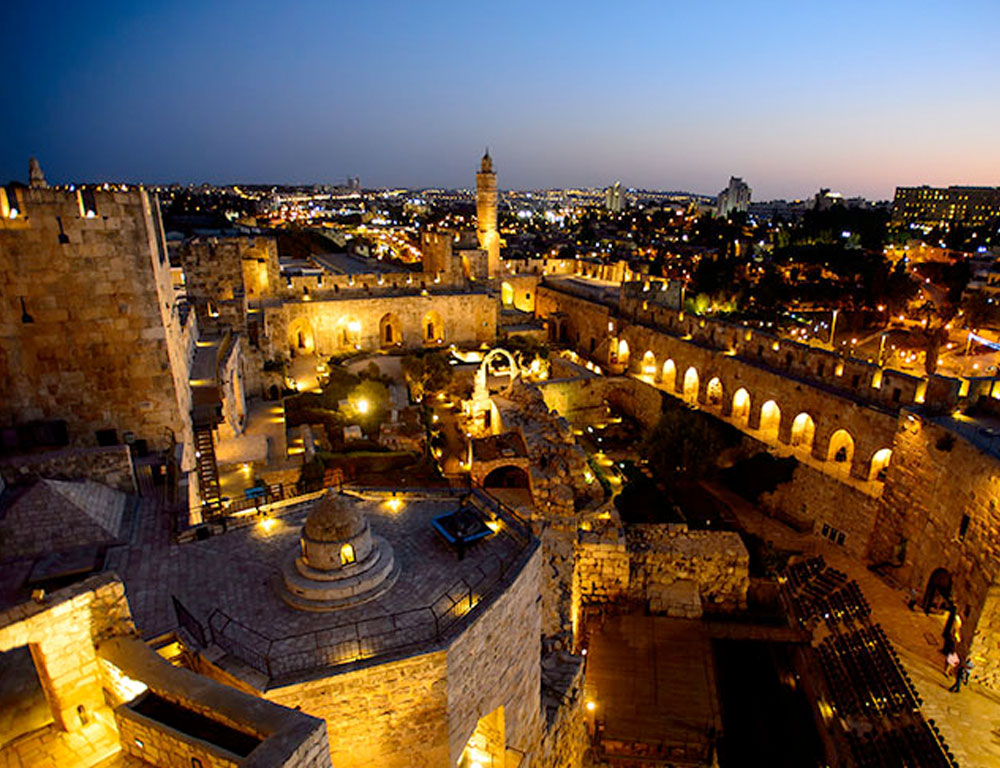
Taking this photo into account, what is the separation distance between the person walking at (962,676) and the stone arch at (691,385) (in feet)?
40.0

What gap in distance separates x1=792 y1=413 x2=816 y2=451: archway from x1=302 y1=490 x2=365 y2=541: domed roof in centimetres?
1601

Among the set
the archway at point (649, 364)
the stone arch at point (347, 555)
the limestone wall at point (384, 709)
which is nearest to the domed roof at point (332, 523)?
the stone arch at point (347, 555)

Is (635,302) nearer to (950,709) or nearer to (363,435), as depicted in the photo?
(363,435)

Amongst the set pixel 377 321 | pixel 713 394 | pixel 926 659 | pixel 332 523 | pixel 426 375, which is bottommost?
pixel 926 659

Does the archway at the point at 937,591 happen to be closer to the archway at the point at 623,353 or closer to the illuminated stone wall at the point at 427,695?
the illuminated stone wall at the point at 427,695

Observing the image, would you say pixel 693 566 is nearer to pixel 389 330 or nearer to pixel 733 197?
pixel 389 330

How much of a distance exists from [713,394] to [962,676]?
39.7ft

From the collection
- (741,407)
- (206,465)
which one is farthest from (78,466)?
(741,407)

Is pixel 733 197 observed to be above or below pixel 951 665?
above

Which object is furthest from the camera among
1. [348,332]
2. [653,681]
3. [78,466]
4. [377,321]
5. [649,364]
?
[377,321]

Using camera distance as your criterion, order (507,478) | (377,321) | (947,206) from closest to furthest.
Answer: (507,478) < (377,321) < (947,206)

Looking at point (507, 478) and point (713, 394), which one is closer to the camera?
point (507, 478)

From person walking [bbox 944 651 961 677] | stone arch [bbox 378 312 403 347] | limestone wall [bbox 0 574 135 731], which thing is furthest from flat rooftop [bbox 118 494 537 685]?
stone arch [bbox 378 312 403 347]

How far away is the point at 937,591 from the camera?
1338 centimetres
